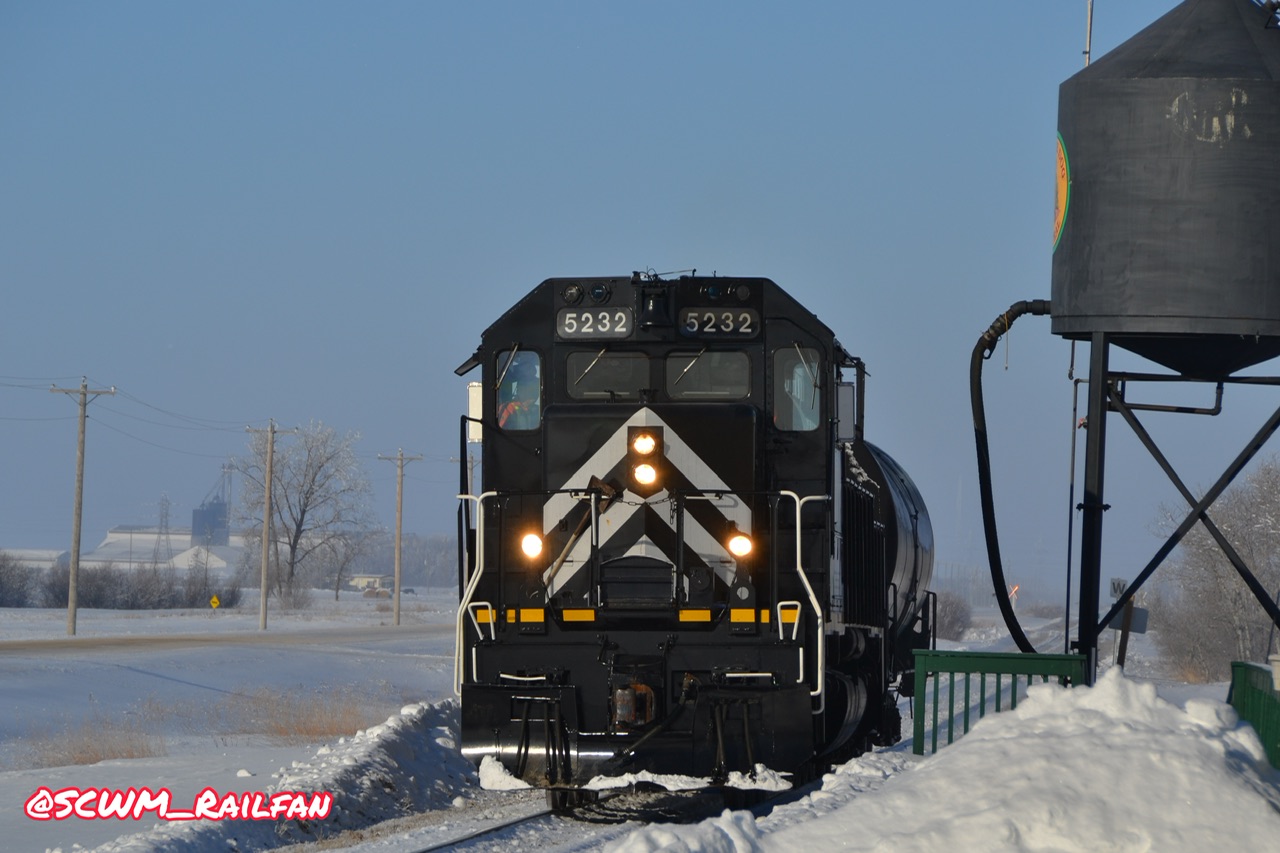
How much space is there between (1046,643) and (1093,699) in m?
47.7

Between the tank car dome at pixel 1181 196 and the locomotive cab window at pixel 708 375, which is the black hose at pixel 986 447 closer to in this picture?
the tank car dome at pixel 1181 196

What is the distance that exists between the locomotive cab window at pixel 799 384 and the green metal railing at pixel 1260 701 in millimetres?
4045

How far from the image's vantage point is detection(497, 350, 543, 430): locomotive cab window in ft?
41.0

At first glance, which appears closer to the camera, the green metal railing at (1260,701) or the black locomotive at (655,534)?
the black locomotive at (655,534)

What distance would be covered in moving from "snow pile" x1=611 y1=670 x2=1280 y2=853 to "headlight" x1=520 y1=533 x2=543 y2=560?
3066 mm

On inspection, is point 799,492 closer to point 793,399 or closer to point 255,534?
point 793,399

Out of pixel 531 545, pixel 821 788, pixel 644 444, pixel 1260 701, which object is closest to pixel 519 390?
pixel 644 444

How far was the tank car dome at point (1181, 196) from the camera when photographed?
13547 millimetres

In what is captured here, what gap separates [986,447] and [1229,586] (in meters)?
35.2

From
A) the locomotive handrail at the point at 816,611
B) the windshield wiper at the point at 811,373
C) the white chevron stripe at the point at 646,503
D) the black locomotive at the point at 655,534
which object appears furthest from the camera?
the windshield wiper at the point at 811,373

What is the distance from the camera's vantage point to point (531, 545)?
11.7 meters

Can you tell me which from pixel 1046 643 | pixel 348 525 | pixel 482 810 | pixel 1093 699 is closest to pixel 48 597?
pixel 348 525

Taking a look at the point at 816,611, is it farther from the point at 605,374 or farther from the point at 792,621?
the point at 605,374

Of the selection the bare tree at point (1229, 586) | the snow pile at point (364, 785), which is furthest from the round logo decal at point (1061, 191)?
the bare tree at point (1229, 586)
